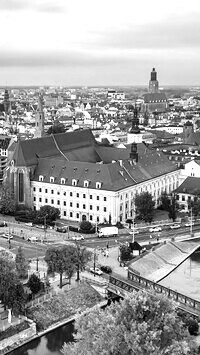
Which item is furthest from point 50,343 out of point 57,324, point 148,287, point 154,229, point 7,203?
point 7,203

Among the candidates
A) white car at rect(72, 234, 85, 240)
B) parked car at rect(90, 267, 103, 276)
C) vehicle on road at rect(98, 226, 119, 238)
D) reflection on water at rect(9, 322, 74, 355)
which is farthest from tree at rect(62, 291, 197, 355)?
vehicle on road at rect(98, 226, 119, 238)

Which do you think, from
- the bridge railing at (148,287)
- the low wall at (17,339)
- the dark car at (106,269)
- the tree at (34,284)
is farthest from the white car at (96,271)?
the low wall at (17,339)

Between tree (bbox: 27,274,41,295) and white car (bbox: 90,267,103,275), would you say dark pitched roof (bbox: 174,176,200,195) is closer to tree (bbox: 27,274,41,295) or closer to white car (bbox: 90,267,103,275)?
white car (bbox: 90,267,103,275)

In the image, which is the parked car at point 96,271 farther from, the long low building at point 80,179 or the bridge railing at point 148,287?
the long low building at point 80,179

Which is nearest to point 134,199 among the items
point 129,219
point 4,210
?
point 129,219

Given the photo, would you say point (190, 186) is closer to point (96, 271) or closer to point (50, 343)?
point (96, 271)

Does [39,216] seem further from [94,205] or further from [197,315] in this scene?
[197,315]
